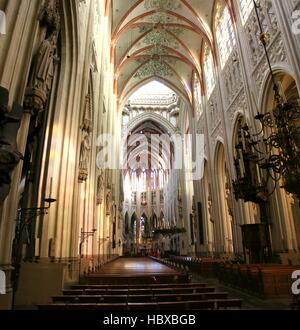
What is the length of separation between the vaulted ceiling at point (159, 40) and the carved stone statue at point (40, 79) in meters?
14.6

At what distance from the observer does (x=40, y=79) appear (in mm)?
4082

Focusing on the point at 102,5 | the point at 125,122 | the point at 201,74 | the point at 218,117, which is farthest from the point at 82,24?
the point at 125,122

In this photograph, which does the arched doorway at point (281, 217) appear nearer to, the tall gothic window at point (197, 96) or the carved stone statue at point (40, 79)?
the carved stone statue at point (40, 79)

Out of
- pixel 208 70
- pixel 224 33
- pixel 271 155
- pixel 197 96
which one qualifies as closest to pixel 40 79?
pixel 271 155

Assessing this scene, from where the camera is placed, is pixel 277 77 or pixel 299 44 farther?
pixel 277 77

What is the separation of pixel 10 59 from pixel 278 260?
9784 millimetres

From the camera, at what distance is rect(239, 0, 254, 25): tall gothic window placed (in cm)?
1165

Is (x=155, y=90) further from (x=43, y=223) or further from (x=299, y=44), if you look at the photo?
(x=43, y=223)

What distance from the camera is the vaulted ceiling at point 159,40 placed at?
16922 millimetres

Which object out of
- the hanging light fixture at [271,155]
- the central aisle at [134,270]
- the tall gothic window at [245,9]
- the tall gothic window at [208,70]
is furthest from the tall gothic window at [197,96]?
the central aisle at [134,270]

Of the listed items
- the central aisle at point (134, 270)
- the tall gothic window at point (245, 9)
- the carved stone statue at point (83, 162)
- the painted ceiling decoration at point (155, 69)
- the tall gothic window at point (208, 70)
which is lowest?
the central aisle at point (134, 270)

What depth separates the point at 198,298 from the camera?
3.82m

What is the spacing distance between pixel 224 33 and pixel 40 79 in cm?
1434

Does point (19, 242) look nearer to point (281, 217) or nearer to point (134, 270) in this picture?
point (134, 270)
